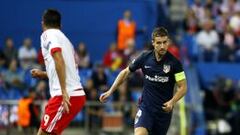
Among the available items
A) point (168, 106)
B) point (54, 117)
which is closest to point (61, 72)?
point (54, 117)

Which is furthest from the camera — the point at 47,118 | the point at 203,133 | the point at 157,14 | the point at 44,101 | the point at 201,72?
the point at 157,14

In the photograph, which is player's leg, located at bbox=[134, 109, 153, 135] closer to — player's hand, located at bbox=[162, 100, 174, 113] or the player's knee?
the player's knee

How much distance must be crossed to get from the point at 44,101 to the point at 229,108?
599cm

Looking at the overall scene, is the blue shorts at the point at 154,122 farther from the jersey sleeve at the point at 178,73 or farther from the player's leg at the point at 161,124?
the jersey sleeve at the point at 178,73

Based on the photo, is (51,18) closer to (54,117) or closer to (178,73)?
(54,117)

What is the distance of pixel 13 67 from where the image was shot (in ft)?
64.2

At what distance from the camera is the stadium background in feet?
58.1

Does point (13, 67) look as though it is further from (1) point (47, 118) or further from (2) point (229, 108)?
(1) point (47, 118)

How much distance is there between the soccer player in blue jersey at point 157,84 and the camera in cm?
1051

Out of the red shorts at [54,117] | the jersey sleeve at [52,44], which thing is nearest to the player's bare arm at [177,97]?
the red shorts at [54,117]

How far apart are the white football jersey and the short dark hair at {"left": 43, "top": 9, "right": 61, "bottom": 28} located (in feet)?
0.27

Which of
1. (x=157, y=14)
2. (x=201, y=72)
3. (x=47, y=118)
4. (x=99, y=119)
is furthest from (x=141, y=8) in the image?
(x=47, y=118)

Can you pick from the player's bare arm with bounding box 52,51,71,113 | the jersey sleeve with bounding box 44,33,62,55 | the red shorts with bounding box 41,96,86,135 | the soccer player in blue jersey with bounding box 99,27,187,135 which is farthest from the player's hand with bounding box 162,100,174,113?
the jersey sleeve with bounding box 44,33,62,55

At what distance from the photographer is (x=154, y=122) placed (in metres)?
10.7
